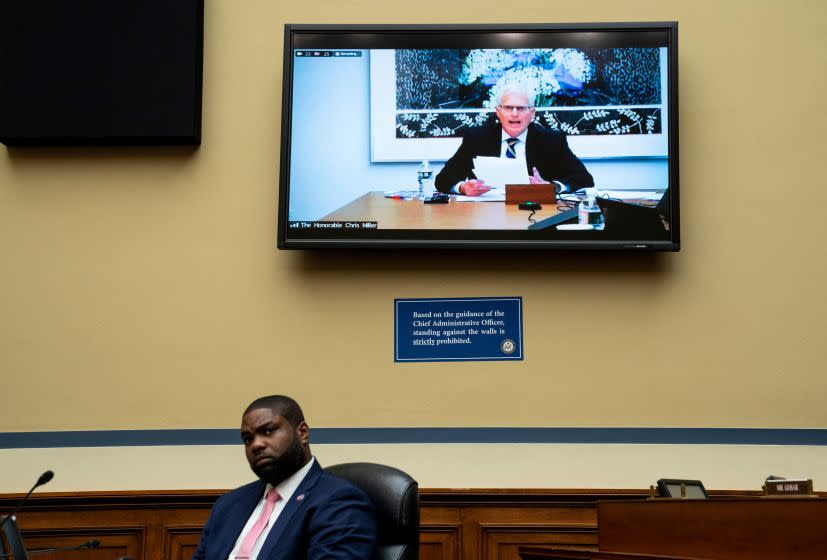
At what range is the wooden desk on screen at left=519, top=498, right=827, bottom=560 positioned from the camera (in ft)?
7.01

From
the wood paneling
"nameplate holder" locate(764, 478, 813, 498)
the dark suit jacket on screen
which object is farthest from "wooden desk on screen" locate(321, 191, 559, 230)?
"nameplate holder" locate(764, 478, 813, 498)

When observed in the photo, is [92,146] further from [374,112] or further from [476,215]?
[476,215]

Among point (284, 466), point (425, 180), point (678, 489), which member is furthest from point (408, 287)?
point (678, 489)

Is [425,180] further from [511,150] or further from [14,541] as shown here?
[14,541]

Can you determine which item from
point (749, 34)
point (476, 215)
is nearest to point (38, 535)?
point (476, 215)

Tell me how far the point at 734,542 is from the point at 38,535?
2679 millimetres

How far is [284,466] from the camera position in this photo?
2621 millimetres

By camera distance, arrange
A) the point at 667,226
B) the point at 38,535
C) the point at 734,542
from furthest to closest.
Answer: the point at 667,226 < the point at 38,535 < the point at 734,542

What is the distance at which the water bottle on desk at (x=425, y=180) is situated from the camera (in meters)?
3.88

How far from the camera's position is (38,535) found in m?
3.45

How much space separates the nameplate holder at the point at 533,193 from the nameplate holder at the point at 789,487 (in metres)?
1.73

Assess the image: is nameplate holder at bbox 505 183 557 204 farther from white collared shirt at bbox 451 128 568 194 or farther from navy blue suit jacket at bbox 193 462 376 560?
navy blue suit jacket at bbox 193 462 376 560

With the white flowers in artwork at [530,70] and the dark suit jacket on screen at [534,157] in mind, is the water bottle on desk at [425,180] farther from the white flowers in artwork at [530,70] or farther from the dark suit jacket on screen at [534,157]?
the white flowers in artwork at [530,70]

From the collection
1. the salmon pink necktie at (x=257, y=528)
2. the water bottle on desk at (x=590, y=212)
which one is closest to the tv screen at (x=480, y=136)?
the water bottle on desk at (x=590, y=212)
